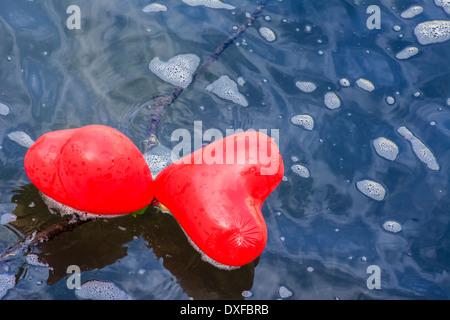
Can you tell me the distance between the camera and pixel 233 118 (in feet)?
7.00

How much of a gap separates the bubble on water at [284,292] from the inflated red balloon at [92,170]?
22.6 inches

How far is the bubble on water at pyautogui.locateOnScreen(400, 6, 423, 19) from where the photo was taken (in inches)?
96.9

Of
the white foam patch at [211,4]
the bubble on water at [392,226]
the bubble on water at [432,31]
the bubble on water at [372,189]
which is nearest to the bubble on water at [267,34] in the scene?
the white foam patch at [211,4]

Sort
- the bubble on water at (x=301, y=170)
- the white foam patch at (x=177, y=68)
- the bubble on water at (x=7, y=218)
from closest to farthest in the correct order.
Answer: the bubble on water at (x=7, y=218)
the bubble on water at (x=301, y=170)
the white foam patch at (x=177, y=68)

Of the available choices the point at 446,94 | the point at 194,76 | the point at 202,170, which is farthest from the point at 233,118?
the point at 446,94

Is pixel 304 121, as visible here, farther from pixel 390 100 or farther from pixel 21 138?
pixel 21 138

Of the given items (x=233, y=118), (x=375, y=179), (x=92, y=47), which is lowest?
(x=375, y=179)

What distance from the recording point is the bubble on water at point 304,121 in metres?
2.14

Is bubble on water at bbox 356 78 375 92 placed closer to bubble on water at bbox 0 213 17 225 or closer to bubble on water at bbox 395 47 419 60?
bubble on water at bbox 395 47 419 60

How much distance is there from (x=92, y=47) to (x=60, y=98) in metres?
0.32

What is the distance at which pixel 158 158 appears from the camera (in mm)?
1991

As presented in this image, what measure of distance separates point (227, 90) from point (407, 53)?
2.95ft

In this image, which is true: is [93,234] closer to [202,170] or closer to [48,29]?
[202,170]

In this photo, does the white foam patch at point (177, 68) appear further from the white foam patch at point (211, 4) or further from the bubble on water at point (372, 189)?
the bubble on water at point (372, 189)
